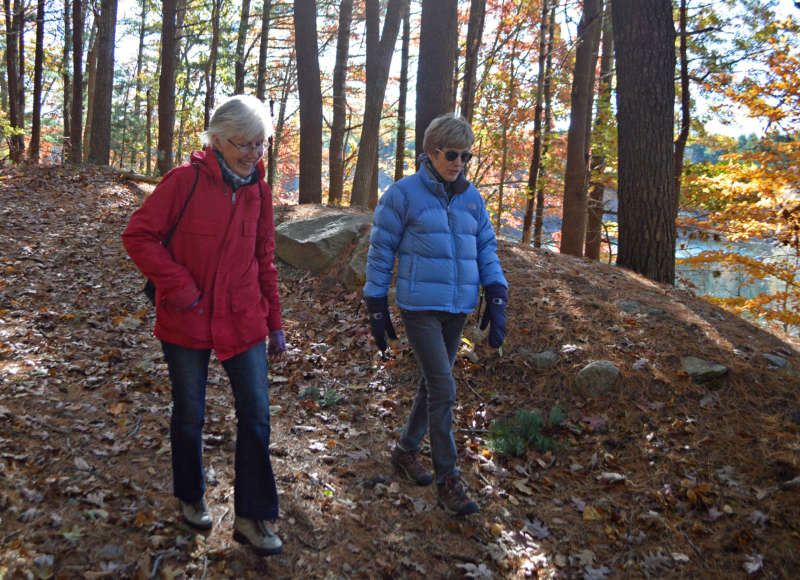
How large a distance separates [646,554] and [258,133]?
11.3 ft

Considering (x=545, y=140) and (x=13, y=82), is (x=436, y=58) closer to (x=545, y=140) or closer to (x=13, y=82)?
(x=545, y=140)

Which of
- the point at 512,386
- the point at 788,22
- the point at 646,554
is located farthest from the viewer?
the point at 788,22

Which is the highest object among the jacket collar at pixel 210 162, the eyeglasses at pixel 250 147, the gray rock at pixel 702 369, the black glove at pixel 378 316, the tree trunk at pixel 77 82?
the tree trunk at pixel 77 82

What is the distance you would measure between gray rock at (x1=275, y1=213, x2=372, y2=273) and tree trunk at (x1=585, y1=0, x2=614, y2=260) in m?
7.30

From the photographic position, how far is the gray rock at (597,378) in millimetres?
4984

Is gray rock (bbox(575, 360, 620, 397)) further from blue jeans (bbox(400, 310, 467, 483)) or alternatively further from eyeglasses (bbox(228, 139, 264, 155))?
eyeglasses (bbox(228, 139, 264, 155))

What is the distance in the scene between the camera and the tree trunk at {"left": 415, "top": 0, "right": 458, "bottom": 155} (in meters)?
7.34

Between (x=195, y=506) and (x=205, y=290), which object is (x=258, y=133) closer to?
(x=205, y=290)

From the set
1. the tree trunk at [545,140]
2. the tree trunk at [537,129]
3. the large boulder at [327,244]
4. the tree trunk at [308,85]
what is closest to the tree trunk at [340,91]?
the tree trunk at [308,85]

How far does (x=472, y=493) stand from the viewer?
4.03 meters

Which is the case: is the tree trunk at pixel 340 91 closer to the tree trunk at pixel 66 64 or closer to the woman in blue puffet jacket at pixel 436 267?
the tree trunk at pixel 66 64

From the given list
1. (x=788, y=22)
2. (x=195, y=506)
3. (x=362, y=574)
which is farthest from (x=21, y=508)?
(x=788, y=22)

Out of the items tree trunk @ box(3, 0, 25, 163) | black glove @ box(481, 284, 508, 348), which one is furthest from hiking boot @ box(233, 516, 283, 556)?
tree trunk @ box(3, 0, 25, 163)

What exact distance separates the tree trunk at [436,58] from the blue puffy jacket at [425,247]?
163 inches
